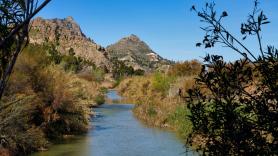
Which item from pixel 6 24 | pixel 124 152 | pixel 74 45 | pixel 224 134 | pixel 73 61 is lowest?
pixel 124 152

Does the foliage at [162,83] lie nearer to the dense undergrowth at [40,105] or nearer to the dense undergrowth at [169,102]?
the dense undergrowth at [169,102]

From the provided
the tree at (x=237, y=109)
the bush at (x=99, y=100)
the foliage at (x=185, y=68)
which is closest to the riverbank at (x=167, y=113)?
the foliage at (x=185, y=68)

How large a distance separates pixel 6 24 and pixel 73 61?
68.7 m

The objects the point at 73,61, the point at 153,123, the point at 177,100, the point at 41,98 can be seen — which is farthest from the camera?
the point at 73,61

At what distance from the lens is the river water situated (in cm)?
1902

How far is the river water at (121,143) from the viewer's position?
19.0 metres

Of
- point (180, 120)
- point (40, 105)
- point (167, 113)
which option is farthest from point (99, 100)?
point (40, 105)

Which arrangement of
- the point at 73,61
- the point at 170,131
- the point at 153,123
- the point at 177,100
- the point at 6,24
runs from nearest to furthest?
the point at 6,24 < the point at 170,131 < the point at 153,123 < the point at 177,100 < the point at 73,61

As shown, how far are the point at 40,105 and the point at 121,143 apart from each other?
4.19 metres

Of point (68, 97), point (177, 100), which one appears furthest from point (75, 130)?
point (177, 100)

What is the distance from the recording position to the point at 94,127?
27.2 meters

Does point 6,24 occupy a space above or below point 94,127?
above

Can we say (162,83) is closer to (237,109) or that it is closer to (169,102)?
(169,102)

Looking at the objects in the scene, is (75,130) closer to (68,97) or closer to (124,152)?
(68,97)
